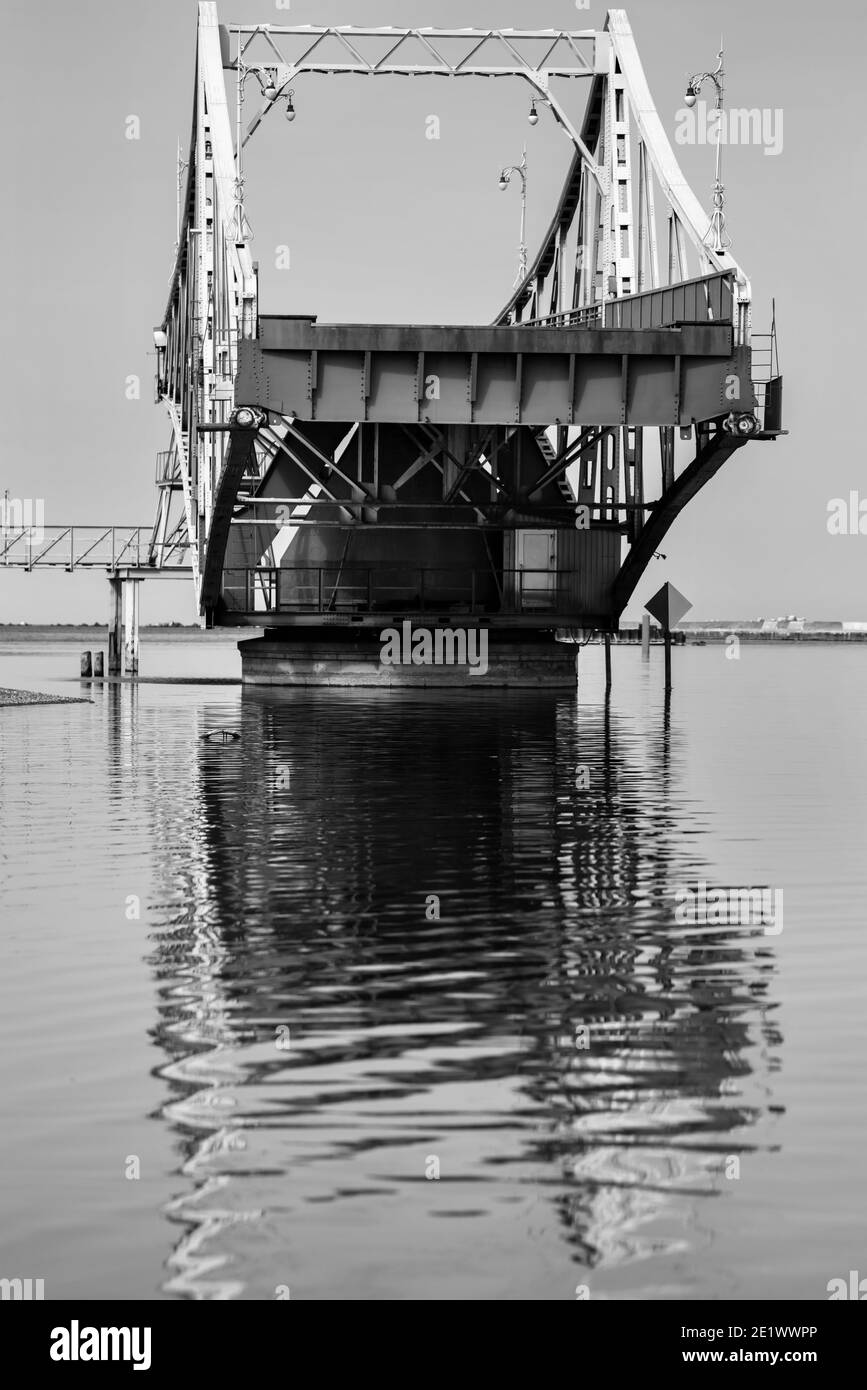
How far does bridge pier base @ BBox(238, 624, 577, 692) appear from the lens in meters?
63.6

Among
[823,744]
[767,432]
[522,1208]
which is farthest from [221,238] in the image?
[522,1208]

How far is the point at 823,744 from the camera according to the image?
38000mm

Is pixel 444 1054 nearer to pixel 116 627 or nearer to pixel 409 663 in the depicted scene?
pixel 409 663

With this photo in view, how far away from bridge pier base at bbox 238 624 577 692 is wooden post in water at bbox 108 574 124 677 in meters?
18.3

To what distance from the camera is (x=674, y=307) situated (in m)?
45.8

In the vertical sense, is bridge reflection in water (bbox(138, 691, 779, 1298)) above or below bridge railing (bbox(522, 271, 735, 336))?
below

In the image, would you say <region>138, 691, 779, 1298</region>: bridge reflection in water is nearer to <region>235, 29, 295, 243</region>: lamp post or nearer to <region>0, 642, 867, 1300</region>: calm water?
<region>0, 642, 867, 1300</region>: calm water

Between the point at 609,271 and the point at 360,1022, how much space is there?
45.5 meters

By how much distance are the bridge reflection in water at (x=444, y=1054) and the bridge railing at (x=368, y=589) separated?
43.1m

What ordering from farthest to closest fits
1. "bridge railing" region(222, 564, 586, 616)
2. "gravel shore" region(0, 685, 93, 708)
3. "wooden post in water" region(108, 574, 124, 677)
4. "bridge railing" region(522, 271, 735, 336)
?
"wooden post in water" region(108, 574, 124, 677) < "bridge railing" region(222, 564, 586, 616) < "gravel shore" region(0, 685, 93, 708) < "bridge railing" region(522, 271, 735, 336)

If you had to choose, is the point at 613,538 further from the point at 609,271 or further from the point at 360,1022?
the point at 360,1022

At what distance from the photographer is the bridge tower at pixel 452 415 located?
1716 inches

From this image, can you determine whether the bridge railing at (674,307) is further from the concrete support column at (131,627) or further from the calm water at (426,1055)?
the concrete support column at (131,627)

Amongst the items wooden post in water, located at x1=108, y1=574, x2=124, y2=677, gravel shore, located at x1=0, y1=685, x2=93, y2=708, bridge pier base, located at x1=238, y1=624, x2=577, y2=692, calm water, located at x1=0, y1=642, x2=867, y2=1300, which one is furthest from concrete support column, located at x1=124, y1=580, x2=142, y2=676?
calm water, located at x1=0, y1=642, x2=867, y2=1300
